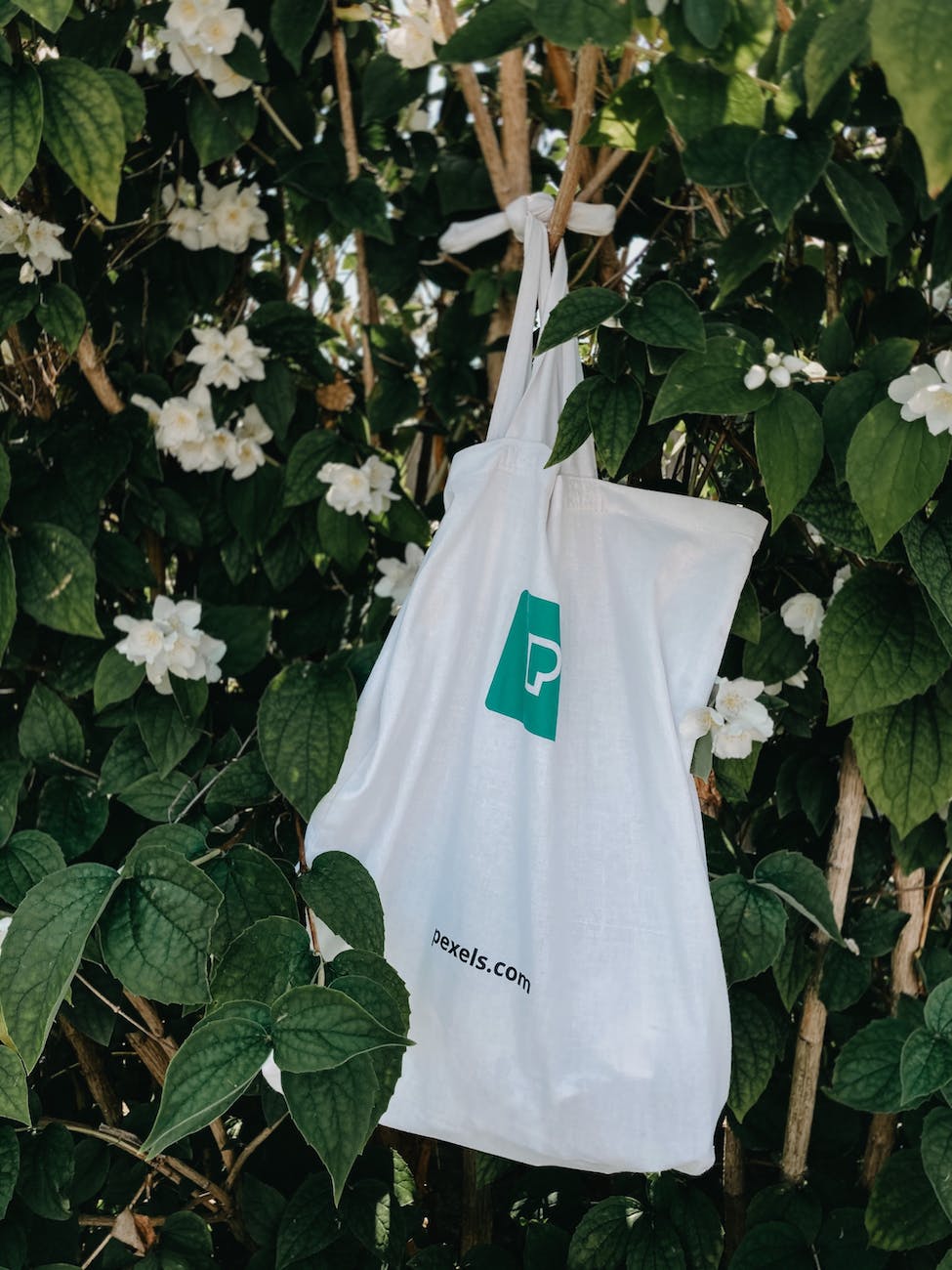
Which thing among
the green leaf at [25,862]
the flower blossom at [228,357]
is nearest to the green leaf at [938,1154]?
the green leaf at [25,862]

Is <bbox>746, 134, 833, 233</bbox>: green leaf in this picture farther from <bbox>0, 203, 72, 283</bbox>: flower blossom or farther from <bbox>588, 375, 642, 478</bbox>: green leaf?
<bbox>0, 203, 72, 283</bbox>: flower blossom

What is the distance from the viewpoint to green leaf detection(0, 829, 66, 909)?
4.27ft

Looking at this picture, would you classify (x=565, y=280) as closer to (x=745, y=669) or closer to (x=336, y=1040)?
(x=745, y=669)

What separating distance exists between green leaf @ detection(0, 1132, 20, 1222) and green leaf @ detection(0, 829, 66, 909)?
0.83 ft

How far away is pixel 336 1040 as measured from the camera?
0.97 m

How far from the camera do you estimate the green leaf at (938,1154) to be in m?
1.19

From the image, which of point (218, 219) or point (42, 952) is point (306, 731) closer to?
point (42, 952)

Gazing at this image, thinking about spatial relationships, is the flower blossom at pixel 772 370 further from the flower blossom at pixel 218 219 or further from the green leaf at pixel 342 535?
the flower blossom at pixel 218 219

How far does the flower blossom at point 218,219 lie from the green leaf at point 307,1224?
4.09 ft

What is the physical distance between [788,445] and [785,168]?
0.25 m

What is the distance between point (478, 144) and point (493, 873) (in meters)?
1.06

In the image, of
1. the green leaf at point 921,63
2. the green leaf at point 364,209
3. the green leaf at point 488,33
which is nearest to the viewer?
the green leaf at point 921,63

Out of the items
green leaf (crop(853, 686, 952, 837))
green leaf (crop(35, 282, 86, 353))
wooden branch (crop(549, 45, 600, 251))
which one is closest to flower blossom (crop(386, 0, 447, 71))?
wooden branch (crop(549, 45, 600, 251))

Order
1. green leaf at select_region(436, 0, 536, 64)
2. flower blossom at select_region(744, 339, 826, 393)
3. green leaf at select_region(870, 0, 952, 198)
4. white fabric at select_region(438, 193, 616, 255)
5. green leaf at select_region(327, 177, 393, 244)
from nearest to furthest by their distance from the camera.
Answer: green leaf at select_region(870, 0, 952, 198)
green leaf at select_region(436, 0, 536, 64)
flower blossom at select_region(744, 339, 826, 393)
white fabric at select_region(438, 193, 616, 255)
green leaf at select_region(327, 177, 393, 244)
